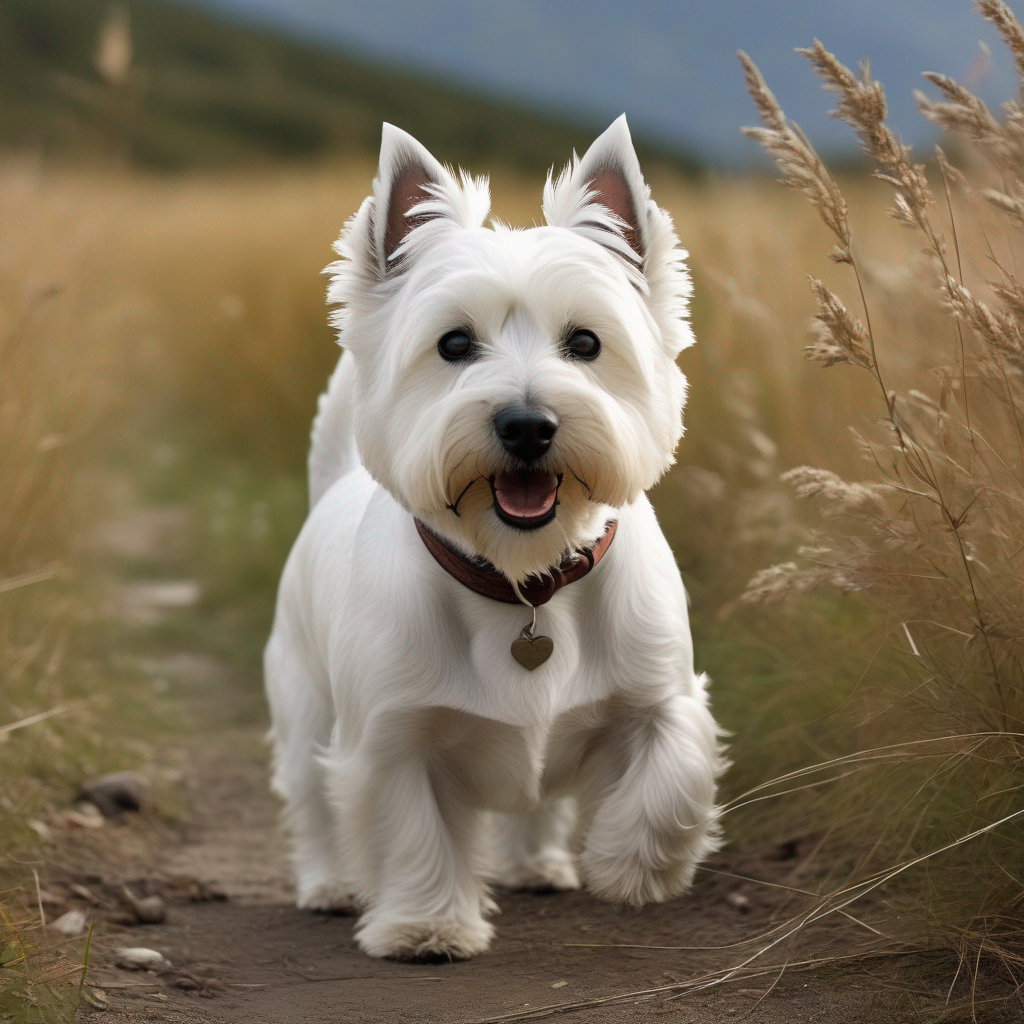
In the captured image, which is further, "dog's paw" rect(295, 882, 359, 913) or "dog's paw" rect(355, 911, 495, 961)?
"dog's paw" rect(295, 882, 359, 913)

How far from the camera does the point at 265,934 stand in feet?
12.0

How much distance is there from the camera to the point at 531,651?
2910 millimetres

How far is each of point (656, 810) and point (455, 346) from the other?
1.14 m

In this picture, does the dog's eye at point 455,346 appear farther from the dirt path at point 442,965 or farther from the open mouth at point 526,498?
the dirt path at point 442,965

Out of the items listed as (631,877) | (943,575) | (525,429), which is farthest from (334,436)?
(943,575)

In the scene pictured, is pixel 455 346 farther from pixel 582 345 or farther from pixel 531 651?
pixel 531 651

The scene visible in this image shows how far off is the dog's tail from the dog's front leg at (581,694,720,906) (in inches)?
55.6

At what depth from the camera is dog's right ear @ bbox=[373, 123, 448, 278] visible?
295 centimetres

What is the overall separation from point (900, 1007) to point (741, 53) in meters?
2.17

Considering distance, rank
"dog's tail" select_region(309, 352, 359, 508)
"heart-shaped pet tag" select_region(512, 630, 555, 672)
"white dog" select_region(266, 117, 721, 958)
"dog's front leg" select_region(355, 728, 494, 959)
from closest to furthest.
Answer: "white dog" select_region(266, 117, 721, 958) < "heart-shaped pet tag" select_region(512, 630, 555, 672) < "dog's front leg" select_region(355, 728, 494, 959) < "dog's tail" select_region(309, 352, 359, 508)

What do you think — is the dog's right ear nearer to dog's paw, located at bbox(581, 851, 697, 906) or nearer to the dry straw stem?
the dry straw stem

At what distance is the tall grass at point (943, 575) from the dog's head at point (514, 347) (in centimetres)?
37

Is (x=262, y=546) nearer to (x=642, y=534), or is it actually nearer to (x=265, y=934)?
(x=265, y=934)

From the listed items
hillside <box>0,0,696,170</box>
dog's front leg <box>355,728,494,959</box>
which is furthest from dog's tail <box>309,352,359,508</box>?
hillside <box>0,0,696,170</box>
